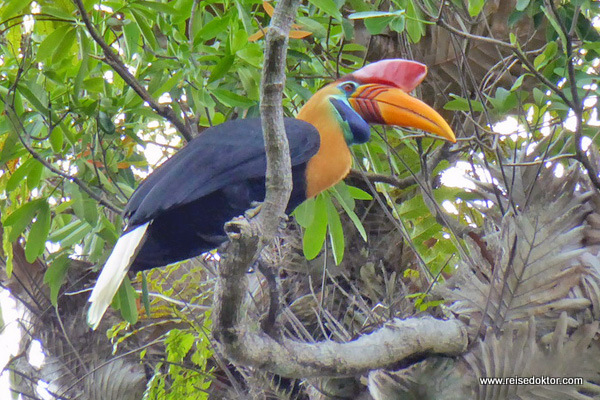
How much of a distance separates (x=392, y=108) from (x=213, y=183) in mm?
497

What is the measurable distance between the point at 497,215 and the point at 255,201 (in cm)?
58

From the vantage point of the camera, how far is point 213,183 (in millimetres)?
1874

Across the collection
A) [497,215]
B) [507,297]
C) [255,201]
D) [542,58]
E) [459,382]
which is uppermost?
[542,58]

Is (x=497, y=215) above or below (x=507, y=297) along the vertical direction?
above

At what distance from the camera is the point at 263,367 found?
1448 millimetres

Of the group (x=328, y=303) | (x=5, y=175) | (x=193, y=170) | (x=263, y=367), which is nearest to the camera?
(x=263, y=367)

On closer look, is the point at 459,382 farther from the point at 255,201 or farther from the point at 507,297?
the point at 255,201

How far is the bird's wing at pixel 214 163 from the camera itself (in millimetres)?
1807

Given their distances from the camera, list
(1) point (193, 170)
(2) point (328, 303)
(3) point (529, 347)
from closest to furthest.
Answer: (3) point (529, 347), (1) point (193, 170), (2) point (328, 303)

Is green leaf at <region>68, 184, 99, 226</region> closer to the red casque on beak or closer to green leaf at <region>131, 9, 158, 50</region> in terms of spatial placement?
green leaf at <region>131, 9, 158, 50</region>

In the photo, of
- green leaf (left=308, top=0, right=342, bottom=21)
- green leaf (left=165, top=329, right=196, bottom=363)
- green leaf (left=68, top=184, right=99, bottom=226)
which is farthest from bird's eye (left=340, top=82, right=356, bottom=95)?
green leaf (left=165, top=329, right=196, bottom=363)

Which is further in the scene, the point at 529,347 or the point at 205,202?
the point at 205,202

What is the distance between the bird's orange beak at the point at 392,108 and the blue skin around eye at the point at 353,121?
29 millimetres

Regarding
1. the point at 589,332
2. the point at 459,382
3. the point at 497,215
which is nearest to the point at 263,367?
the point at 459,382
